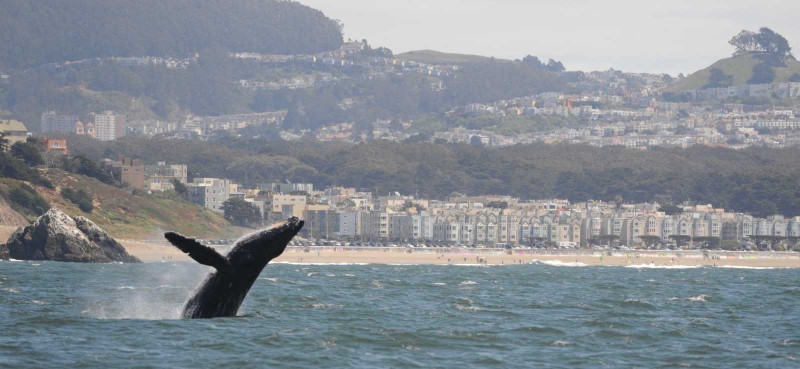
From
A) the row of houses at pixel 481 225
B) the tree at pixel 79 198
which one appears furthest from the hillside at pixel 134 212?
the row of houses at pixel 481 225

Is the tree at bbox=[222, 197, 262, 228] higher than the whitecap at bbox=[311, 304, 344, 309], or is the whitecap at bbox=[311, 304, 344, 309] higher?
the whitecap at bbox=[311, 304, 344, 309]

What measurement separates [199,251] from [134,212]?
112 m

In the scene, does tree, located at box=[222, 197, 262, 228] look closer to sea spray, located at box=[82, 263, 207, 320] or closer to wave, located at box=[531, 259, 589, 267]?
wave, located at box=[531, 259, 589, 267]

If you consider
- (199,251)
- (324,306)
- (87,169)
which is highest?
(87,169)

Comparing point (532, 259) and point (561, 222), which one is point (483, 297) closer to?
point (532, 259)

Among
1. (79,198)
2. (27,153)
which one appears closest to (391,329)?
(79,198)

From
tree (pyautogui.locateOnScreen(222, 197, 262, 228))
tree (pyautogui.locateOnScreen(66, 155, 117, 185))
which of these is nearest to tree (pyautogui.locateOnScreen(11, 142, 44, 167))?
tree (pyautogui.locateOnScreen(66, 155, 117, 185))

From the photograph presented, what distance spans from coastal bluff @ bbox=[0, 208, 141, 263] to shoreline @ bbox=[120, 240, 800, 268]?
1810 centimetres

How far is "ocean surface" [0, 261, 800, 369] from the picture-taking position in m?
35.3

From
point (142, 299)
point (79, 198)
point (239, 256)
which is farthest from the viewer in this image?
point (79, 198)

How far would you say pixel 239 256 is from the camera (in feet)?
109

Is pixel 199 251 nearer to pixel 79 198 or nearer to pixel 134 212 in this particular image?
pixel 79 198

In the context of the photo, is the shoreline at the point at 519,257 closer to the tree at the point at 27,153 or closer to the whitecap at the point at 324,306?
the tree at the point at 27,153

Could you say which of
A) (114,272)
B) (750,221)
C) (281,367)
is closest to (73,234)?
(114,272)
